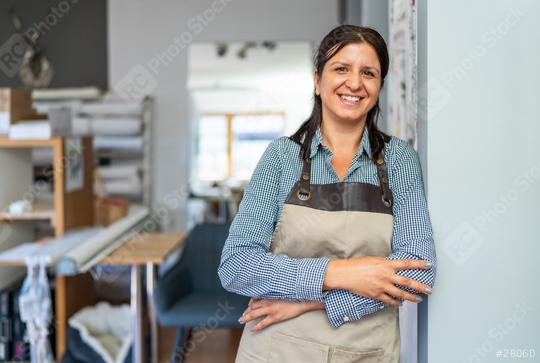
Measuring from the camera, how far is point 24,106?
4.01 m

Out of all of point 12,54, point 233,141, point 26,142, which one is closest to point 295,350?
point 26,142

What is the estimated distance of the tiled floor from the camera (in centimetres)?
408

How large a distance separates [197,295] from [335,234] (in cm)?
226

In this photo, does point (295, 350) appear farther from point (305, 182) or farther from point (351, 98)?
point (351, 98)

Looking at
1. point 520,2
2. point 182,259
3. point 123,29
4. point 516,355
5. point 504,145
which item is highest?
point 123,29

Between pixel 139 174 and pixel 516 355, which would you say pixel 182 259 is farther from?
pixel 516 355

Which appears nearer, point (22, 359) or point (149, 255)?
point (149, 255)

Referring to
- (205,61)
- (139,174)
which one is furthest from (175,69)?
(139,174)

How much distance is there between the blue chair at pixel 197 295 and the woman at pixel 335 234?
5.69 ft

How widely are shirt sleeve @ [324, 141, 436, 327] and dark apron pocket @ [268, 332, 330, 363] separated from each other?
8 centimetres

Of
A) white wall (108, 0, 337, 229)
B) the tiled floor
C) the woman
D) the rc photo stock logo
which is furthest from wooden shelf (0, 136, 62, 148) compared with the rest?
the rc photo stock logo

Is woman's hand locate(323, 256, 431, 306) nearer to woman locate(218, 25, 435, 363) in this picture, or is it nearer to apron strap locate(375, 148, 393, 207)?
woman locate(218, 25, 435, 363)

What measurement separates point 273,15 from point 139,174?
183 cm

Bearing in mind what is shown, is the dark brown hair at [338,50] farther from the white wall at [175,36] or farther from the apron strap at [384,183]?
the white wall at [175,36]
